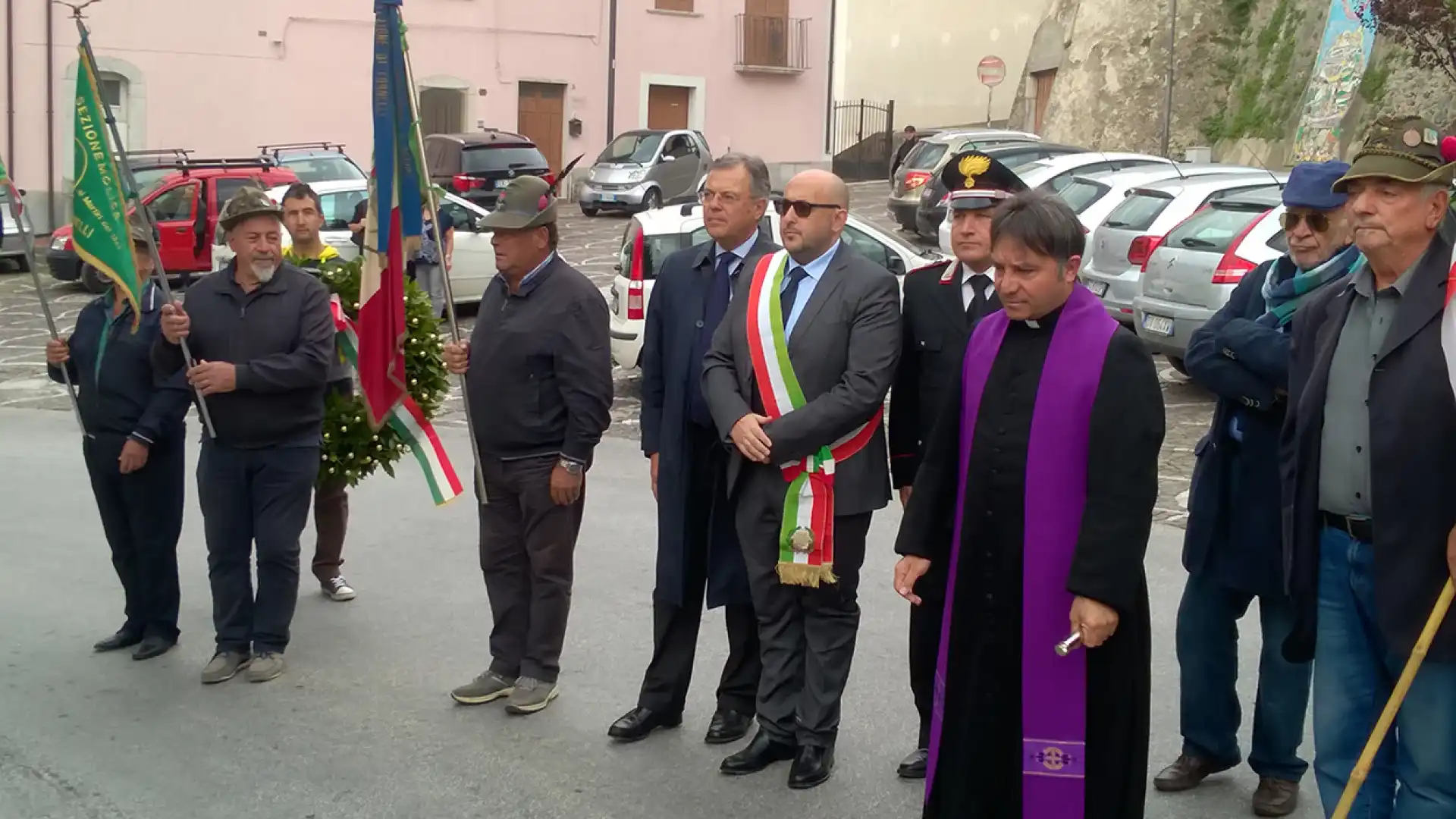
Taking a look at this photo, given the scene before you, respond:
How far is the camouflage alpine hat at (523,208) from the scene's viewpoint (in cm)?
602

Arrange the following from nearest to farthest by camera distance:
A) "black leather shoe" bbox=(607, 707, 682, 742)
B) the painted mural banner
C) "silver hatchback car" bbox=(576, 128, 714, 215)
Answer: "black leather shoe" bbox=(607, 707, 682, 742), the painted mural banner, "silver hatchback car" bbox=(576, 128, 714, 215)

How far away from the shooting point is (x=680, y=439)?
5.82 metres

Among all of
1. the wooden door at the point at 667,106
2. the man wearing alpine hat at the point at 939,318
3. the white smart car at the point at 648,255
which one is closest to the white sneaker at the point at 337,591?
the man wearing alpine hat at the point at 939,318

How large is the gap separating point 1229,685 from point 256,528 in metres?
3.72

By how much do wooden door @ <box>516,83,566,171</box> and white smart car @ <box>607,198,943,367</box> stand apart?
2251 cm

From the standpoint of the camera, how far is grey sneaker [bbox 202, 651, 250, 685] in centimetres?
648

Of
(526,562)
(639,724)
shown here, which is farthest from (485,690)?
(639,724)

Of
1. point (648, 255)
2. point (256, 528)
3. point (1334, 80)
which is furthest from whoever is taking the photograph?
point (1334, 80)

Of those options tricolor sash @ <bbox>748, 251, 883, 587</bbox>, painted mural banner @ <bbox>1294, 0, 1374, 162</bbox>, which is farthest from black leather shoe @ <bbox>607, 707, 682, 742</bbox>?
painted mural banner @ <bbox>1294, 0, 1374, 162</bbox>

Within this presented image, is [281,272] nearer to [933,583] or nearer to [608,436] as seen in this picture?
[933,583]

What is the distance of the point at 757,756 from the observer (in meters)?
5.57

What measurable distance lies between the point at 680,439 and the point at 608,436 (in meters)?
6.74

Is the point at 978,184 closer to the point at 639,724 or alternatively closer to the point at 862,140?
the point at 639,724

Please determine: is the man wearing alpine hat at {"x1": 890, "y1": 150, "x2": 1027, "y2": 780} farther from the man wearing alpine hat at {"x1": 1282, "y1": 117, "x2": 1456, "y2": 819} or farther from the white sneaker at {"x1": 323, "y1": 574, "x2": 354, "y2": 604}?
the white sneaker at {"x1": 323, "y1": 574, "x2": 354, "y2": 604}
